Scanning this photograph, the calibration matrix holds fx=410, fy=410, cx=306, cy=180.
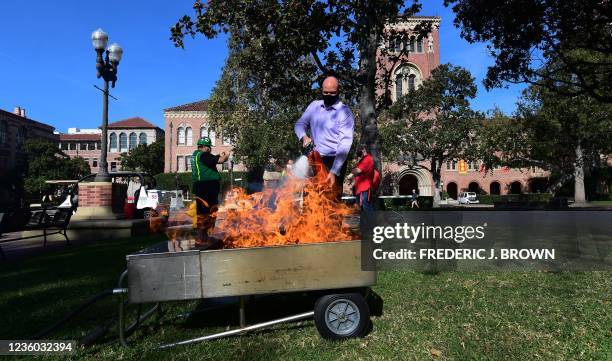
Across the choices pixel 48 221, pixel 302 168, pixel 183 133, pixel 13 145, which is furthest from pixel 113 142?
pixel 302 168

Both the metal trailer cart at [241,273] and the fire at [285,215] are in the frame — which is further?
the fire at [285,215]

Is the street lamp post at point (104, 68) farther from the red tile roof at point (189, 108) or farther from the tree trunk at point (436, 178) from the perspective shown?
the red tile roof at point (189, 108)

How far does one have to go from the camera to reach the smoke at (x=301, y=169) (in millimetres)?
3865

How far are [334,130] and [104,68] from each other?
11744 mm

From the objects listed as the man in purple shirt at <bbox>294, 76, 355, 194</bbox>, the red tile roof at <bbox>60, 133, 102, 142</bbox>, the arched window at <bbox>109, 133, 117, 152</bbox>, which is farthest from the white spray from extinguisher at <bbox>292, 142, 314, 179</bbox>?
the red tile roof at <bbox>60, 133, 102, 142</bbox>

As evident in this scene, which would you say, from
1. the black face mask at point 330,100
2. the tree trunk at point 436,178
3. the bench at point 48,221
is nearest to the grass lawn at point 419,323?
the black face mask at point 330,100

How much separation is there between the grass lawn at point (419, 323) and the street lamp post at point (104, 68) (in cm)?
769

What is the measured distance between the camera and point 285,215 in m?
3.59

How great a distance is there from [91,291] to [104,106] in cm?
935

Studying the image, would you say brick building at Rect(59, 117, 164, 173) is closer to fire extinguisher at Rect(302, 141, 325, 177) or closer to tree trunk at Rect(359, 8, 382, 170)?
tree trunk at Rect(359, 8, 382, 170)

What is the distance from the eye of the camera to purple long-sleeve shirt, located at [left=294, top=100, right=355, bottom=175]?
156 inches

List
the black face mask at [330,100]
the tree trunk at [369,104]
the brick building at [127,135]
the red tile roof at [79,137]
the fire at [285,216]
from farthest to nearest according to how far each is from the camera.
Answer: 1. the red tile roof at [79,137]
2. the brick building at [127,135]
3. the tree trunk at [369,104]
4. the black face mask at [330,100]
5. the fire at [285,216]

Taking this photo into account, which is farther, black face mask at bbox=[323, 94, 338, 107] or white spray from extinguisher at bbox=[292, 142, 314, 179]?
black face mask at bbox=[323, 94, 338, 107]

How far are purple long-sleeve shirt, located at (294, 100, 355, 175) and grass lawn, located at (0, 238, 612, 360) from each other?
1.58 meters
